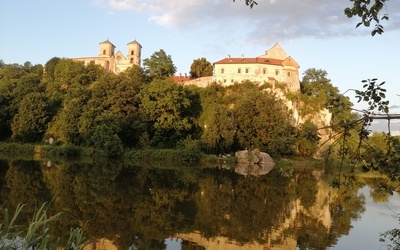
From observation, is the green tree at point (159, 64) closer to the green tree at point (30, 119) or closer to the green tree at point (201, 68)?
the green tree at point (201, 68)

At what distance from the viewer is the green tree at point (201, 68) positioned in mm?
69838

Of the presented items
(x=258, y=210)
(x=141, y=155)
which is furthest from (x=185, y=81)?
(x=258, y=210)

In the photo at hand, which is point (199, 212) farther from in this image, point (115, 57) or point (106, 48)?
point (106, 48)

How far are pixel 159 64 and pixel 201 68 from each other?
9.89 metres

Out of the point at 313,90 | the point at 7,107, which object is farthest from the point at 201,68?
the point at 7,107

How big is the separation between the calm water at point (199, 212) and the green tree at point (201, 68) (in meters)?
47.4

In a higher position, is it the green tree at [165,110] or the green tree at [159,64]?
the green tree at [159,64]

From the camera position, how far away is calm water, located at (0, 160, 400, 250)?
1130cm

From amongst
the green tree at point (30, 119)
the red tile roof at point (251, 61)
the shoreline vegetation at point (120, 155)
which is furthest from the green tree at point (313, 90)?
the green tree at point (30, 119)

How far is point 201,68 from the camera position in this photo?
231ft

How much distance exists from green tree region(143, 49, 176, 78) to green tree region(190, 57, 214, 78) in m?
6.88

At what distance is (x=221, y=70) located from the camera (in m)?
63.0

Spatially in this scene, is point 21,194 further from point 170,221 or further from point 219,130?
point 219,130

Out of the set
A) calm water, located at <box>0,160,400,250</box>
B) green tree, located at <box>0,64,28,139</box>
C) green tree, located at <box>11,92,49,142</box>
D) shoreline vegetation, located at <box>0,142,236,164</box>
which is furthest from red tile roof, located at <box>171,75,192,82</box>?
calm water, located at <box>0,160,400,250</box>
